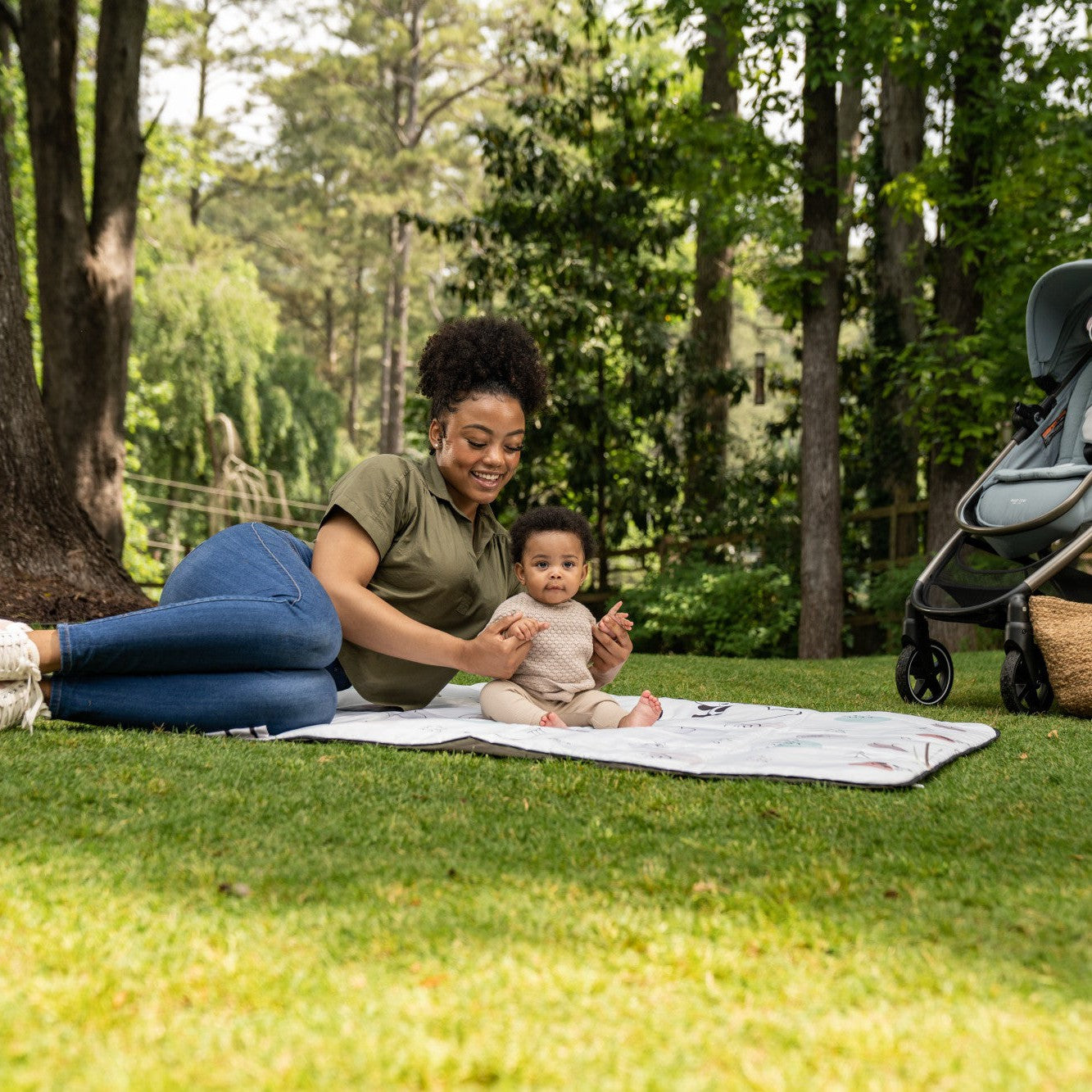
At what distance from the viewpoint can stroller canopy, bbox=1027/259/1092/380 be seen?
196 inches

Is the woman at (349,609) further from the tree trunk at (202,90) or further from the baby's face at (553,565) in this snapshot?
the tree trunk at (202,90)

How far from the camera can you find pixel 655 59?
61.6ft

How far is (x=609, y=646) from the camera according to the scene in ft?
12.4

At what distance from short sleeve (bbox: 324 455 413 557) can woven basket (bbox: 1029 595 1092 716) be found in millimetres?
2369

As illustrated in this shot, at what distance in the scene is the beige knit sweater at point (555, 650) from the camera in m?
3.67

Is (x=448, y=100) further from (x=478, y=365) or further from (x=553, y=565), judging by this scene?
(x=553, y=565)

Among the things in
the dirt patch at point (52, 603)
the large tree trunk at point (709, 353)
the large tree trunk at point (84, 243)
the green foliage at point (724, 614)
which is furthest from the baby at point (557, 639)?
the large tree trunk at point (709, 353)

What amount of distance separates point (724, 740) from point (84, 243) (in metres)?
6.87

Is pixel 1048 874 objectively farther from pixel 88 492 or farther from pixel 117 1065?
pixel 88 492

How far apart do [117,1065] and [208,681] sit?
2.07m

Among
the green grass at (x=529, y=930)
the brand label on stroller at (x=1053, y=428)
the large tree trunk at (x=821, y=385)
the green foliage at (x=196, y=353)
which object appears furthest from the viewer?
the green foliage at (x=196, y=353)

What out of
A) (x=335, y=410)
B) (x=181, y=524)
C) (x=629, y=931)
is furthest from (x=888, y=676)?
(x=335, y=410)

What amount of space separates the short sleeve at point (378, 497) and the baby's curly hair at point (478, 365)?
27cm

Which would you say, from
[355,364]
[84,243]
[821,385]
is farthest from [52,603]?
[355,364]
